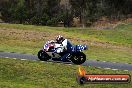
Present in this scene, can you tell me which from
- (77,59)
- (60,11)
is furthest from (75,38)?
(60,11)

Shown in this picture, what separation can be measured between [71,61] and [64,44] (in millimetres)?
1314

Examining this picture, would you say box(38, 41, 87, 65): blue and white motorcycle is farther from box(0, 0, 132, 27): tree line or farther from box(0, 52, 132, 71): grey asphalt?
box(0, 0, 132, 27): tree line

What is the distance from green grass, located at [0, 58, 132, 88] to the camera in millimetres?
20356

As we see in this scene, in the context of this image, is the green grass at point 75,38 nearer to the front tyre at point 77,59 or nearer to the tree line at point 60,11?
the front tyre at point 77,59

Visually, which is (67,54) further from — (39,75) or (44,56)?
(39,75)

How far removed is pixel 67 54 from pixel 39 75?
472 cm

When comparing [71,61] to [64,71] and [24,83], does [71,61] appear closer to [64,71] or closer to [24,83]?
[64,71]

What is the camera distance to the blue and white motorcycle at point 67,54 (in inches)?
1029

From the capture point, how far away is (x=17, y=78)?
21.3 meters

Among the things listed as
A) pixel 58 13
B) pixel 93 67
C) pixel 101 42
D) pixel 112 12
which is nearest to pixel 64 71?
pixel 93 67

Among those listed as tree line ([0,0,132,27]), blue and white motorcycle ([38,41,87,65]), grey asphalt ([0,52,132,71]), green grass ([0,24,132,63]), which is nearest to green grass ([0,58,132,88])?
blue and white motorcycle ([38,41,87,65])

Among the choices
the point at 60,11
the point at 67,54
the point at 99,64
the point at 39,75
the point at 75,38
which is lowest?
the point at 75,38

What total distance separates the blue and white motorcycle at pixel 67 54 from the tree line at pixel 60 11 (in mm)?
38456

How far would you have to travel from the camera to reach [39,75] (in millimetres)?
22125
